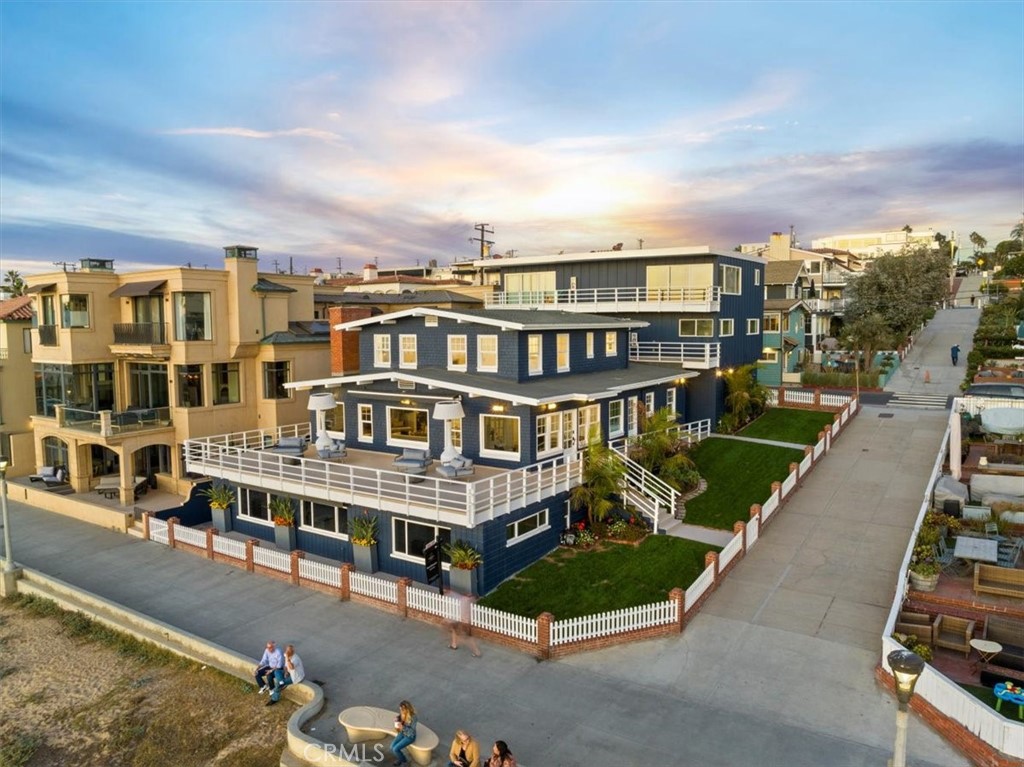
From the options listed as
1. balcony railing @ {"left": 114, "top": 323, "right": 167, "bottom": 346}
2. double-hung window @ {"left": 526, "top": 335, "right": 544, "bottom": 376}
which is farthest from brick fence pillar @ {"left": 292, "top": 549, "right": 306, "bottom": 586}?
balcony railing @ {"left": 114, "top": 323, "right": 167, "bottom": 346}

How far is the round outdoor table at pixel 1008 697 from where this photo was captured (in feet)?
40.8

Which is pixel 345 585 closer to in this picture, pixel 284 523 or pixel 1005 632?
pixel 284 523

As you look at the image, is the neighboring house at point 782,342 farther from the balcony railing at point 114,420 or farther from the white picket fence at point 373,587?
the balcony railing at point 114,420

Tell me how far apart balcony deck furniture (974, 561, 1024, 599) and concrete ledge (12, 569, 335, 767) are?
15604 mm

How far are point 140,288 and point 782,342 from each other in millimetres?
38531

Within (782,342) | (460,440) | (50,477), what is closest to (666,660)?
(460,440)

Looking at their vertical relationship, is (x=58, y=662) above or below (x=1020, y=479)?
below

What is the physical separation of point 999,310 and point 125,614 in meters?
77.2

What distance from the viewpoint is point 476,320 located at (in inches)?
943

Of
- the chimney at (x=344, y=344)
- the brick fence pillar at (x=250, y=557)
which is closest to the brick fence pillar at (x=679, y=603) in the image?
the brick fence pillar at (x=250, y=557)

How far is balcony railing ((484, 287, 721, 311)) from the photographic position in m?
32.9

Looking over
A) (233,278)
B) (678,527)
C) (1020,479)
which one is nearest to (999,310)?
(1020,479)

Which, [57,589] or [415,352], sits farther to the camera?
[415,352]

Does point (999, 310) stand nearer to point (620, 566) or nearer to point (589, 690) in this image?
point (620, 566)
